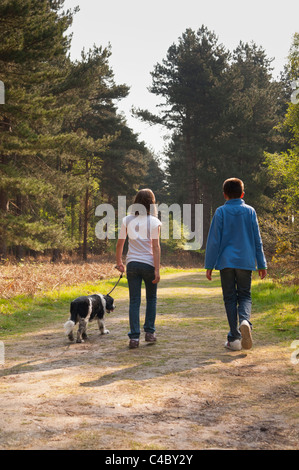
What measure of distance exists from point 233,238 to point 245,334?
126 centimetres

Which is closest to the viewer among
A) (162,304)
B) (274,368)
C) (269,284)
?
(274,368)

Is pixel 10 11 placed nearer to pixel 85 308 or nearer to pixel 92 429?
pixel 85 308

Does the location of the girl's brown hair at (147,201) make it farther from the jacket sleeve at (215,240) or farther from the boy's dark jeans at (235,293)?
the boy's dark jeans at (235,293)

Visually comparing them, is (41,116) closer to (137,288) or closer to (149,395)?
(137,288)

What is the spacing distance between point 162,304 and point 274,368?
21.1 ft

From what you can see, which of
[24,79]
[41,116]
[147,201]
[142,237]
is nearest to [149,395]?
[142,237]

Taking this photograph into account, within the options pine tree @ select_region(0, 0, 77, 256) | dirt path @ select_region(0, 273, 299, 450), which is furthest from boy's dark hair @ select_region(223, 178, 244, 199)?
pine tree @ select_region(0, 0, 77, 256)

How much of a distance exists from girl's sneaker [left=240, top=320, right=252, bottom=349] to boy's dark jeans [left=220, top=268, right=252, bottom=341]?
235 mm

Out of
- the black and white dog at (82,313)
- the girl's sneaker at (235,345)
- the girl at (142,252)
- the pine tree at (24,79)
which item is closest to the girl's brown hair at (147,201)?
the girl at (142,252)

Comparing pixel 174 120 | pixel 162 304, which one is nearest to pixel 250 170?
pixel 174 120

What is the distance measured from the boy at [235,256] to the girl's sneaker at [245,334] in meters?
0.12

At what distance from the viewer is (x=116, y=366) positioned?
16.4ft

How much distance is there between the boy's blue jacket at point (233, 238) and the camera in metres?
5.70

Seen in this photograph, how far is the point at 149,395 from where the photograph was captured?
12.7ft
